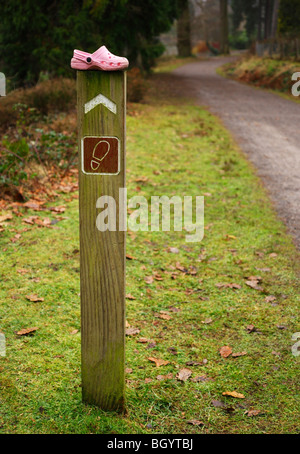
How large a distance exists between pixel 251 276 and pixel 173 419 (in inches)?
83.6

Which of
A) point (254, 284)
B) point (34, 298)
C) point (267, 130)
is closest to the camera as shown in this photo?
point (34, 298)

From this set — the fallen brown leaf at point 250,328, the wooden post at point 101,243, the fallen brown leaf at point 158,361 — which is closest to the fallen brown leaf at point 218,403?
the fallen brown leaf at point 158,361

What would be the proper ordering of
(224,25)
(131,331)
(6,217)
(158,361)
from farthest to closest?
(224,25), (6,217), (131,331), (158,361)

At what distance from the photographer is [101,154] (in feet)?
7.02

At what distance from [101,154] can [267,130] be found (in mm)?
10042

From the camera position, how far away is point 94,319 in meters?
2.40

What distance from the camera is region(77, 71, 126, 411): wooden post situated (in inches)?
83.3

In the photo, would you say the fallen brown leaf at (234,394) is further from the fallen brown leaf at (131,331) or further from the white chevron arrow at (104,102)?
the white chevron arrow at (104,102)

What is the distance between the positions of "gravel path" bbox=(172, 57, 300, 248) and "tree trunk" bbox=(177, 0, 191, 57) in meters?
5.09

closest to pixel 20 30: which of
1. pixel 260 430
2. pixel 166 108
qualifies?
pixel 166 108

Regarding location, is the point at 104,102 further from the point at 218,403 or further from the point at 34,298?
the point at 34,298

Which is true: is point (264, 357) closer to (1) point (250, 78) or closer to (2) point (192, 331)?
(2) point (192, 331)

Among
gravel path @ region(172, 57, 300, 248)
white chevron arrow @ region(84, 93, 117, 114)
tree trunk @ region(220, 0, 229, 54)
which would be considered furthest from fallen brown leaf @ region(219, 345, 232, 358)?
tree trunk @ region(220, 0, 229, 54)

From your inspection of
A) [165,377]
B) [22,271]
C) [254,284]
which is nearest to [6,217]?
[22,271]
